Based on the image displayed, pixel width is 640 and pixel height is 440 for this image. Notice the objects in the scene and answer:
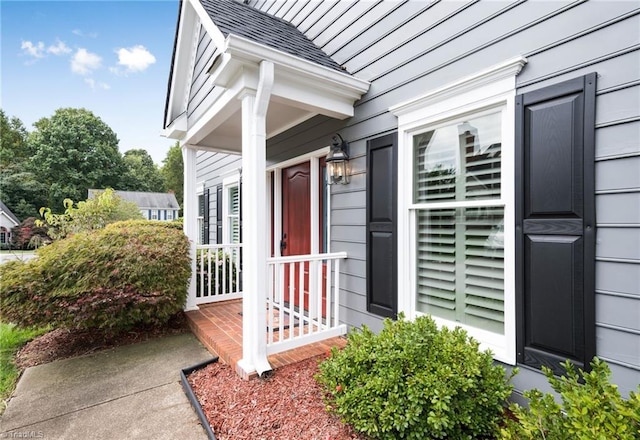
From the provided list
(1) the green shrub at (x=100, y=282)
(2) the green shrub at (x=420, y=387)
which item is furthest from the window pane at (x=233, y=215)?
(2) the green shrub at (x=420, y=387)

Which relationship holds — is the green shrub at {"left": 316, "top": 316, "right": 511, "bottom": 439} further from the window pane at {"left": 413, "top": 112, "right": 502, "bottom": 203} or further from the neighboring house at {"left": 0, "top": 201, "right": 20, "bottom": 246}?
the neighboring house at {"left": 0, "top": 201, "right": 20, "bottom": 246}

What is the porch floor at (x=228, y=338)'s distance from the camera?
2.85m

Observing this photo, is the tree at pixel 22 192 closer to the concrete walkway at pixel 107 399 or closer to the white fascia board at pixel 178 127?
the white fascia board at pixel 178 127

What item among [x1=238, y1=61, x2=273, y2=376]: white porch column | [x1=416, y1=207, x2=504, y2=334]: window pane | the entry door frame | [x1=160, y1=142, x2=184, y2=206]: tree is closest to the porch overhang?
[x1=238, y1=61, x2=273, y2=376]: white porch column

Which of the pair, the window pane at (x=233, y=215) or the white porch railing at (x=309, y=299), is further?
the window pane at (x=233, y=215)

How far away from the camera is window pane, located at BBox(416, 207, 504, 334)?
6.96 feet

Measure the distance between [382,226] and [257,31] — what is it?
223 centimetres

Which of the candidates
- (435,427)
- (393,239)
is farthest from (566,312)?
(393,239)

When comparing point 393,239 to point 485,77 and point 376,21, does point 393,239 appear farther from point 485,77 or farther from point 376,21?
point 376,21

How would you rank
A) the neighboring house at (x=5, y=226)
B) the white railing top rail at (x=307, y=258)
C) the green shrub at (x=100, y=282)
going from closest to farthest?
1. the white railing top rail at (x=307, y=258)
2. the green shrub at (x=100, y=282)
3. the neighboring house at (x=5, y=226)

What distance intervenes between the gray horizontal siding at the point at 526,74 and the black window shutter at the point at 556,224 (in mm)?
56

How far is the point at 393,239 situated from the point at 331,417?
4.82 feet

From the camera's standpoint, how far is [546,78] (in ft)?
6.01

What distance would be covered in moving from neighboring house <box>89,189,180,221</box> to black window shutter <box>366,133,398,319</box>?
30.5 meters
